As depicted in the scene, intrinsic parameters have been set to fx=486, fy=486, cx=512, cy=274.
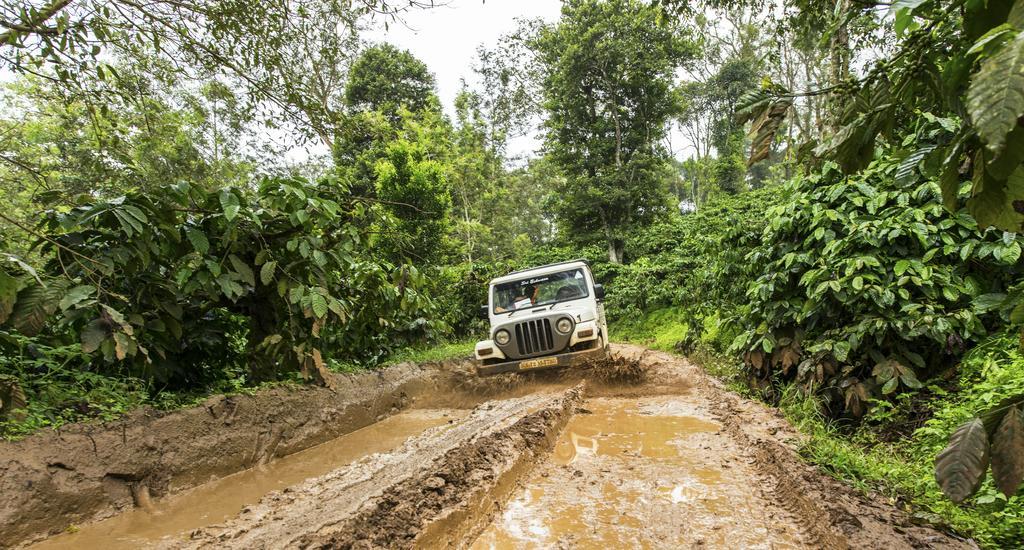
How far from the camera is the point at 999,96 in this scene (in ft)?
1.82

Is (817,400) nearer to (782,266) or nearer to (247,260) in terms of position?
(782,266)

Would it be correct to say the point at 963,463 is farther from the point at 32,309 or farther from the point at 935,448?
the point at 32,309

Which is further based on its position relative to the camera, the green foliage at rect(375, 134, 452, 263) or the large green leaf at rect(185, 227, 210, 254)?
the green foliage at rect(375, 134, 452, 263)

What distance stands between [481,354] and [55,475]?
465 cm

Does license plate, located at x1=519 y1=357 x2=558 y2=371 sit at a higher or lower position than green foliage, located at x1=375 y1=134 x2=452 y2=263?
lower

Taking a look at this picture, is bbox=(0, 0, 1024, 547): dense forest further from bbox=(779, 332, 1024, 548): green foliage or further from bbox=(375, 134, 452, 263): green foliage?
bbox=(375, 134, 452, 263): green foliage

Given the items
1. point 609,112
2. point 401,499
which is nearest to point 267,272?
point 401,499

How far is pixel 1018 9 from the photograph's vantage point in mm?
642

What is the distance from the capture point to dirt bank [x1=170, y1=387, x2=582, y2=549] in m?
2.58

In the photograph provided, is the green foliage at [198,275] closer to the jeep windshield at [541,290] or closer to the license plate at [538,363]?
the license plate at [538,363]

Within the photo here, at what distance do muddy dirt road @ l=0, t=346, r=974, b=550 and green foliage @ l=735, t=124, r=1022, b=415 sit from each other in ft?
2.42

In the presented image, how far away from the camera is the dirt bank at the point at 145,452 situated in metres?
2.94

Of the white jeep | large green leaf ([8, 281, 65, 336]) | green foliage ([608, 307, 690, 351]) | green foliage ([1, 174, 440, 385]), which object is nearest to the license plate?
the white jeep

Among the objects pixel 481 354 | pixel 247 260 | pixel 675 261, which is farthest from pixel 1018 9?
pixel 675 261
